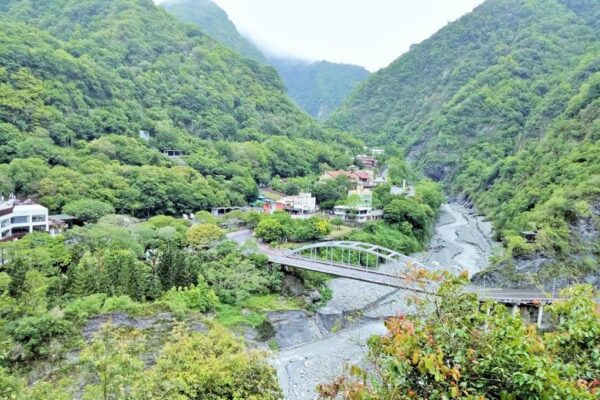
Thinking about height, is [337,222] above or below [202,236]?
below

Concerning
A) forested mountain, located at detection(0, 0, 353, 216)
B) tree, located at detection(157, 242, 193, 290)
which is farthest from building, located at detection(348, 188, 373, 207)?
tree, located at detection(157, 242, 193, 290)

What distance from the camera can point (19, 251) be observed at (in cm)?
2148

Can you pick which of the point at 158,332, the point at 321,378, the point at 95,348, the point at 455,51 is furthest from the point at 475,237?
the point at 455,51

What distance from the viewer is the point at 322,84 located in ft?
582

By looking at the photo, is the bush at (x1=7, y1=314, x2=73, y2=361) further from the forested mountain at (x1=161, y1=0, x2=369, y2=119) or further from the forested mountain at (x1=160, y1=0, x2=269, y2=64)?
the forested mountain at (x1=160, y1=0, x2=269, y2=64)

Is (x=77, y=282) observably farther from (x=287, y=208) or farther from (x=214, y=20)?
(x=214, y=20)

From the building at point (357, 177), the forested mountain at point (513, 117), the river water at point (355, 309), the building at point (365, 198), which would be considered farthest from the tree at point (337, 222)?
the forested mountain at point (513, 117)

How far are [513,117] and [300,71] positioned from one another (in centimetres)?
13742

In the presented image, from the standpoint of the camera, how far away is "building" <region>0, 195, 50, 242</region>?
85.7 ft

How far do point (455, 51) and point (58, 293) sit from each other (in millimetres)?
Answer: 110821

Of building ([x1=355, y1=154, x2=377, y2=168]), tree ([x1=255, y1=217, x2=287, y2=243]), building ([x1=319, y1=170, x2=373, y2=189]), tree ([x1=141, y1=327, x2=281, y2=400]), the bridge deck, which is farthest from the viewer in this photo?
building ([x1=355, y1=154, x2=377, y2=168])

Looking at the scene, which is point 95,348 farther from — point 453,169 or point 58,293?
point 453,169

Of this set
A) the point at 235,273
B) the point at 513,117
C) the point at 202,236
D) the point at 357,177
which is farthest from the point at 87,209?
the point at 513,117

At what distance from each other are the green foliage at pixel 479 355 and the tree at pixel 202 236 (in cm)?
2475
